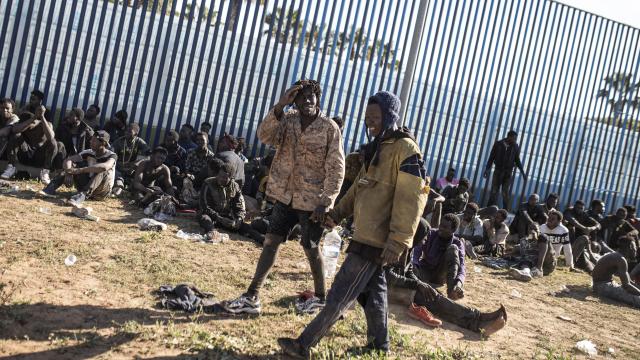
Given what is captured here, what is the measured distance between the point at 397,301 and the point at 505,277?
305cm

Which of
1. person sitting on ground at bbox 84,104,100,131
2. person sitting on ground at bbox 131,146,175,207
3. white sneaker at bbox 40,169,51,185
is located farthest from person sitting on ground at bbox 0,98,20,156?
person sitting on ground at bbox 131,146,175,207

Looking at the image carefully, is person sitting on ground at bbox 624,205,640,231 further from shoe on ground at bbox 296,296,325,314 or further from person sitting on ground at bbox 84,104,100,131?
person sitting on ground at bbox 84,104,100,131

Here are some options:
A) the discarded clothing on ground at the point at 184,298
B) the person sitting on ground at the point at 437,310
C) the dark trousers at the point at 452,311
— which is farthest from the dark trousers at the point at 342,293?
the dark trousers at the point at 452,311

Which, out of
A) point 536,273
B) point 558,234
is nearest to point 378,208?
point 536,273

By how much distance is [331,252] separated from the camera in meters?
6.56

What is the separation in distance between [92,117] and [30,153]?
5.29ft

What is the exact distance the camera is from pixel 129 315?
3.92 m

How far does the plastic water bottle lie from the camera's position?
6.20 meters

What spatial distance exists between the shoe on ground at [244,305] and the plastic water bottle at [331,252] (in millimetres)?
1765

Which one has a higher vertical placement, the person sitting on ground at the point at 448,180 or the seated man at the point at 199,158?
the person sitting on ground at the point at 448,180

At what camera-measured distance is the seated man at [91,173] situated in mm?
7672

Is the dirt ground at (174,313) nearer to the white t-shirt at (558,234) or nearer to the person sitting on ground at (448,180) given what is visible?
the white t-shirt at (558,234)

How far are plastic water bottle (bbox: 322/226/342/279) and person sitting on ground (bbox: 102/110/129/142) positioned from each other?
4.78 meters

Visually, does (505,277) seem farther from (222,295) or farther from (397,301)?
(222,295)
